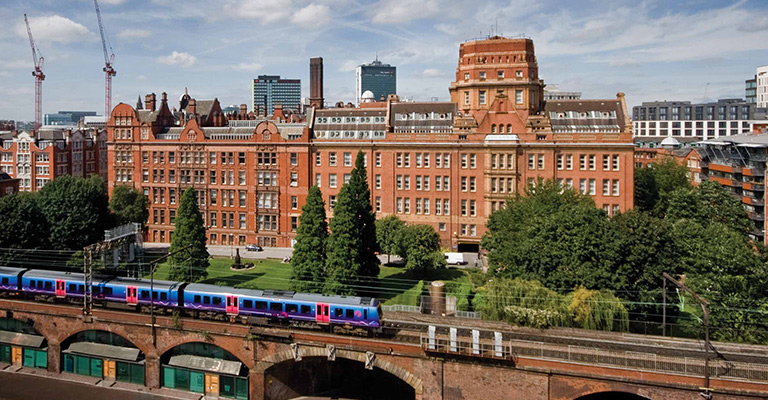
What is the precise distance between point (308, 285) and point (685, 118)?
17493 centimetres

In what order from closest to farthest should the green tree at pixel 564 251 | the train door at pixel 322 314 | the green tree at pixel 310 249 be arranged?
the train door at pixel 322 314 → the green tree at pixel 564 251 → the green tree at pixel 310 249

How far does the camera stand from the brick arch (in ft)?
143

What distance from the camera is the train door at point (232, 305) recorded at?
51.0 m

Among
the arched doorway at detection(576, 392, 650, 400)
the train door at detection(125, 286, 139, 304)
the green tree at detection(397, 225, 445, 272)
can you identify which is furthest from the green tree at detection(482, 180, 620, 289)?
the train door at detection(125, 286, 139, 304)

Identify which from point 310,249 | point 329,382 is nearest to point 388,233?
point 310,249

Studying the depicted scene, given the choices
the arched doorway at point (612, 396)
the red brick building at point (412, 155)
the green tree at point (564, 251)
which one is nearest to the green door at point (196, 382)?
the green tree at point (564, 251)

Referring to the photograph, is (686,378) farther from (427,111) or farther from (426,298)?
(427,111)

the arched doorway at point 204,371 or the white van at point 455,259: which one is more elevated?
the white van at point 455,259

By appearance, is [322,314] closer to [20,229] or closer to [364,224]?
[364,224]

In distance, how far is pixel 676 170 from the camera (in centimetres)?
10700

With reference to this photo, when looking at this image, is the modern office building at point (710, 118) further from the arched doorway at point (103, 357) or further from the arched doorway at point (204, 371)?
the arched doorway at point (103, 357)

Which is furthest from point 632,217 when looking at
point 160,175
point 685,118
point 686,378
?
point 685,118

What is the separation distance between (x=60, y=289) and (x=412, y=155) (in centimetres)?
Answer: 5075

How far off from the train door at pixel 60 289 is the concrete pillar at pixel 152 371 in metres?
11.7
